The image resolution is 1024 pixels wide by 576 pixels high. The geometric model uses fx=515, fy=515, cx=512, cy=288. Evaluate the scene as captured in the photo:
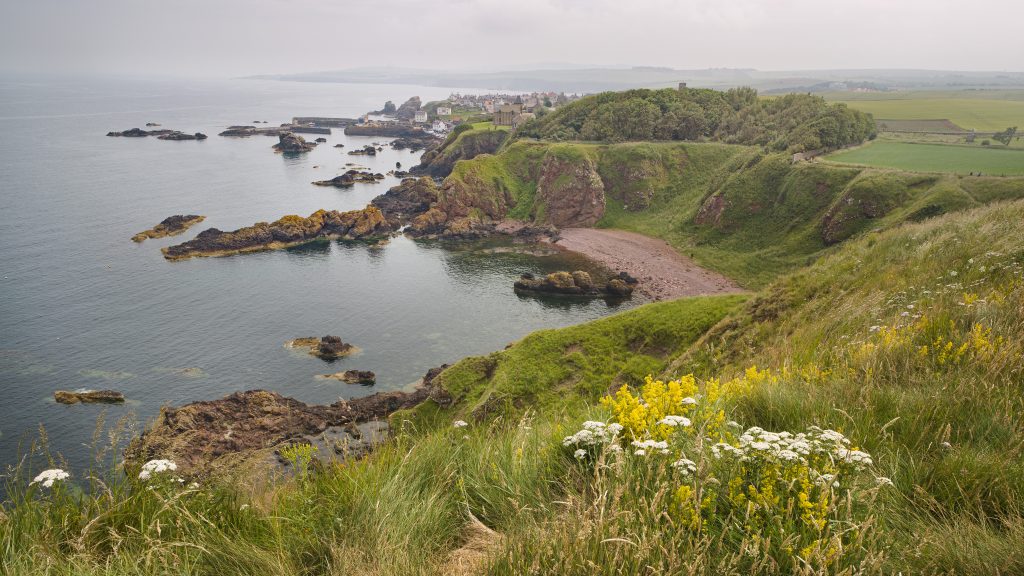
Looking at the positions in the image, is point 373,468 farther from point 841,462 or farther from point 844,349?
point 844,349

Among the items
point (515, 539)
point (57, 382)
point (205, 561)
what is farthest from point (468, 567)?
point (57, 382)

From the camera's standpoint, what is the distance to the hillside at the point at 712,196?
2409 inches

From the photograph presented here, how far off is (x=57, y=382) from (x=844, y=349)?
49.4 meters

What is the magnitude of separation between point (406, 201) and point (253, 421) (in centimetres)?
6925

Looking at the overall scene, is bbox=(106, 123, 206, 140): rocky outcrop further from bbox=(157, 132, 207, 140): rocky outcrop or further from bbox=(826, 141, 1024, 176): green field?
bbox=(826, 141, 1024, 176): green field

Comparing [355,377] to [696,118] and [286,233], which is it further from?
[696,118]

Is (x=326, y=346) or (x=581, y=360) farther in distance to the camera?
(x=326, y=346)

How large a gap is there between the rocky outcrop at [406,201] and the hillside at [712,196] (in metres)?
4.22

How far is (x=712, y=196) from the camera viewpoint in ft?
265

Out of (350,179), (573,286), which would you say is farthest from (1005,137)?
(350,179)

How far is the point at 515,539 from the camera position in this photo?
3943 millimetres

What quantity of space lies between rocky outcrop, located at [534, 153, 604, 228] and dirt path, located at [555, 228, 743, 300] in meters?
3.78

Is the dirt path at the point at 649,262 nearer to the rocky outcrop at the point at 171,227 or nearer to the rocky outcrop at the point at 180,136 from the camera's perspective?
the rocky outcrop at the point at 171,227

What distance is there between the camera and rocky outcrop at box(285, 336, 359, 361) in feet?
147
